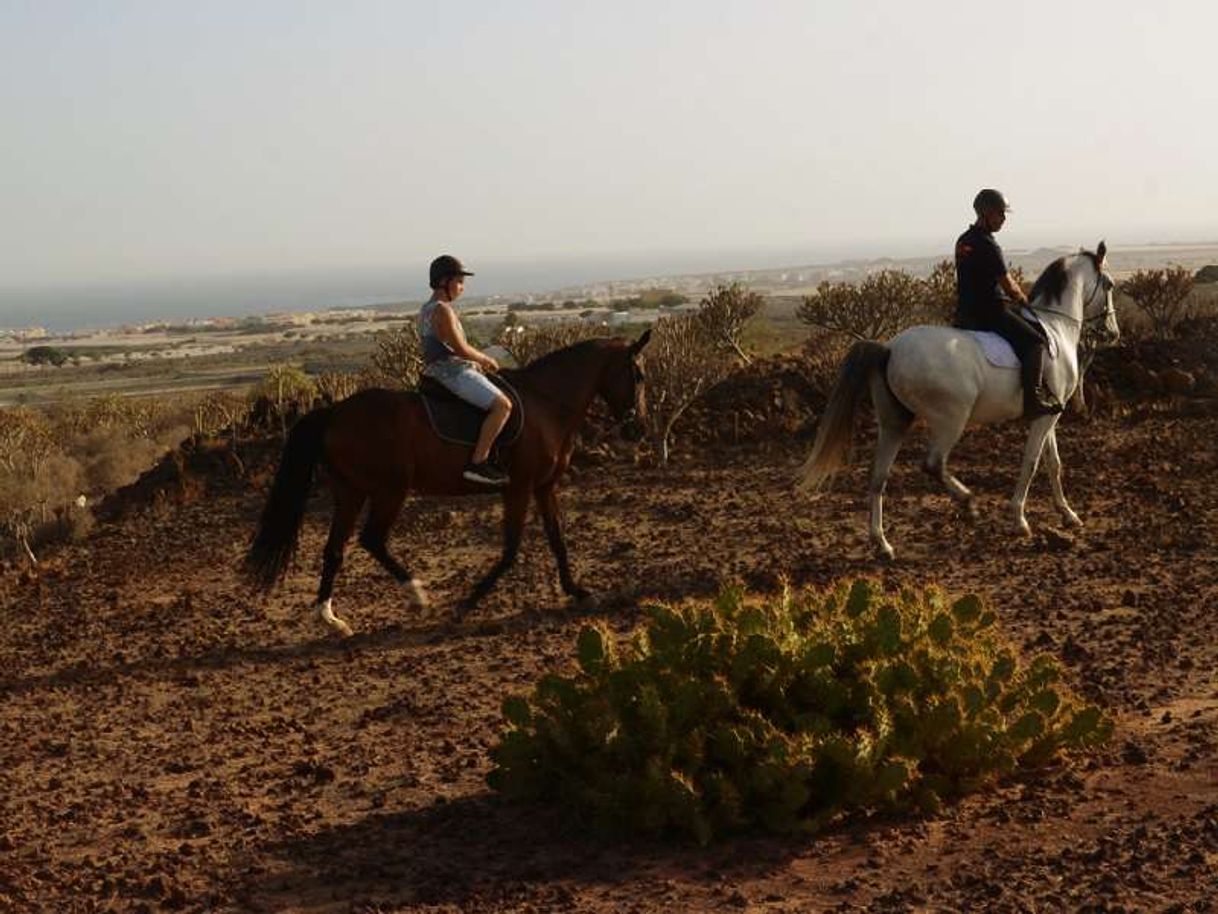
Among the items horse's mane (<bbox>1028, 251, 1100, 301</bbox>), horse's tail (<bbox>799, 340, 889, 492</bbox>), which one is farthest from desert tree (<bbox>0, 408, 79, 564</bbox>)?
horse's mane (<bbox>1028, 251, 1100, 301</bbox>)

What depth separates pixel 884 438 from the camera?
11.5 metres

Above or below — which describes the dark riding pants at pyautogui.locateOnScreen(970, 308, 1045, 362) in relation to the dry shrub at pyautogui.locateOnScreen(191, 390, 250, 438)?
above

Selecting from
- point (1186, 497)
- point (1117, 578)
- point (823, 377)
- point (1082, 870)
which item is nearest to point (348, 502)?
point (1117, 578)

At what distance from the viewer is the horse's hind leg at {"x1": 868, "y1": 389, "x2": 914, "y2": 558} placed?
37.2 ft

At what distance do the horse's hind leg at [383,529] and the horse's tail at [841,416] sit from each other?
3216 millimetres

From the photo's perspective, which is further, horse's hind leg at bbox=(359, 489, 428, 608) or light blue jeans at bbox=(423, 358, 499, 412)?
horse's hind leg at bbox=(359, 489, 428, 608)

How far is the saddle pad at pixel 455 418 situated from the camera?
32.2 ft

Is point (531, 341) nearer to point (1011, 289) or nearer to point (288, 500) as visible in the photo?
point (1011, 289)

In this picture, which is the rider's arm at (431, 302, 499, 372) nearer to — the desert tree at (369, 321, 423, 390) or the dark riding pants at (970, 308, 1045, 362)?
the dark riding pants at (970, 308, 1045, 362)

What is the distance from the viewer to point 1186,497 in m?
12.8

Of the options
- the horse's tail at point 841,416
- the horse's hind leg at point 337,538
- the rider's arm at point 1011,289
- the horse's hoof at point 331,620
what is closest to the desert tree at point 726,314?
the rider's arm at point 1011,289

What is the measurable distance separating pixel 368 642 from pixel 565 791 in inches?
155

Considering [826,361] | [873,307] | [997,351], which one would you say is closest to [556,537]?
[997,351]

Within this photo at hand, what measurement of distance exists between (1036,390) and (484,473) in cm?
451
